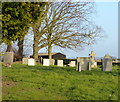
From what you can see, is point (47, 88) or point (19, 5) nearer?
point (47, 88)

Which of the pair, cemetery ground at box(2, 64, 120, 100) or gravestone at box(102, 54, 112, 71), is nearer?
cemetery ground at box(2, 64, 120, 100)

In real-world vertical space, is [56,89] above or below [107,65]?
below

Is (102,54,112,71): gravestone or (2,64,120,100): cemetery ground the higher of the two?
(102,54,112,71): gravestone

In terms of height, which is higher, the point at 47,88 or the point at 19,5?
the point at 19,5

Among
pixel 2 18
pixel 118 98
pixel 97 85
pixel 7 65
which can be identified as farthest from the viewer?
pixel 7 65

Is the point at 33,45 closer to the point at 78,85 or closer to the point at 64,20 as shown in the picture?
the point at 64,20

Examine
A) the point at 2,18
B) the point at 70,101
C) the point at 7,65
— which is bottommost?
the point at 70,101

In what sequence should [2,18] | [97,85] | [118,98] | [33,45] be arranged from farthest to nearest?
[33,45] < [2,18] < [97,85] < [118,98]

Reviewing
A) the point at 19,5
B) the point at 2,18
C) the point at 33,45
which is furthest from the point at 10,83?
the point at 33,45

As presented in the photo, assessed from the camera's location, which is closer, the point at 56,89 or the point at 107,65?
the point at 56,89

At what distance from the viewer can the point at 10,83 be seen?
852 cm

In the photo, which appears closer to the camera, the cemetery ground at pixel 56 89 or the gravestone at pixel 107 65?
the cemetery ground at pixel 56 89

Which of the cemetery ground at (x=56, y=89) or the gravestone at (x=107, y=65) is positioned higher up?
the gravestone at (x=107, y=65)

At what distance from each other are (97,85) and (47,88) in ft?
6.07
